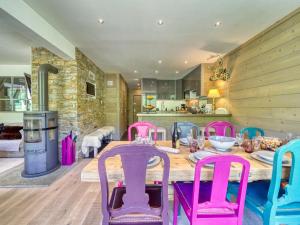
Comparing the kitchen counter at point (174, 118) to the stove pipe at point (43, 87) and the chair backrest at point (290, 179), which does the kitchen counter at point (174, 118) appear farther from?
the chair backrest at point (290, 179)

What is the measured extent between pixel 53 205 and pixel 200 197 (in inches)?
75.1

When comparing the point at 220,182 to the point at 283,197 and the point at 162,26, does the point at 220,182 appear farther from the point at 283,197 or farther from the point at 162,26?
the point at 162,26

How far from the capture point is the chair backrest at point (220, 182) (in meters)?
1.04

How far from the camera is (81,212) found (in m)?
2.05

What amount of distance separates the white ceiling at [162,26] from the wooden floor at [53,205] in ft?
8.56

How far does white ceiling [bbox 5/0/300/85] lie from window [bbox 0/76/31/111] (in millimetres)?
3462

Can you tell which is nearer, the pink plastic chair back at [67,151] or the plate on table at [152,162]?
the plate on table at [152,162]

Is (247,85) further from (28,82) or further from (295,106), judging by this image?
(28,82)

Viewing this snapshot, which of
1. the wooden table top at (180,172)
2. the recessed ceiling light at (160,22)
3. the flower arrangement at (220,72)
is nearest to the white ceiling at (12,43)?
the recessed ceiling light at (160,22)

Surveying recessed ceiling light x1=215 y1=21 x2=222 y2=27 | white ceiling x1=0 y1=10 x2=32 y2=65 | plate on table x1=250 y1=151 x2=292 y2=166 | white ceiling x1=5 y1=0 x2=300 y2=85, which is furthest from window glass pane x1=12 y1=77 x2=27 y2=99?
plate on table x1=250 y1=151 x2=292 y2=166

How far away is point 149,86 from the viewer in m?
7.67

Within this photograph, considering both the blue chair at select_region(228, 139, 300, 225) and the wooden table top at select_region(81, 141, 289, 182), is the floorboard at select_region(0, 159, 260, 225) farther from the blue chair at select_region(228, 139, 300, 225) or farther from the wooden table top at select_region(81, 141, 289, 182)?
the wooden table top at select_region(81, 141, 289, 182)

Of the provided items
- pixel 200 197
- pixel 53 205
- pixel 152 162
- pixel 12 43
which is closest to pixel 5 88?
pixel 12 43

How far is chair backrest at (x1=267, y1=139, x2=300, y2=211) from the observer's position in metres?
1.10
